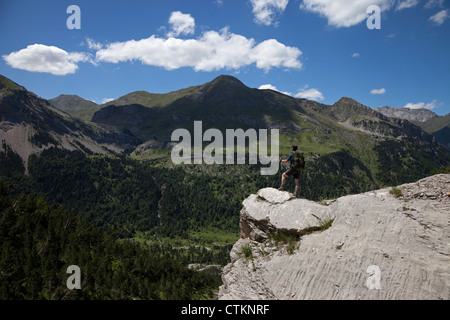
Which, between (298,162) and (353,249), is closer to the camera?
(353,249)

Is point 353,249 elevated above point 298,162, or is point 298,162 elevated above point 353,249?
point 298,162

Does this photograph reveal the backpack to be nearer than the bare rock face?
No

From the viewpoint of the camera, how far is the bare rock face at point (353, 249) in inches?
562

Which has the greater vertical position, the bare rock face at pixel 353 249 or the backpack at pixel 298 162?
the backpack at pixel 298 162

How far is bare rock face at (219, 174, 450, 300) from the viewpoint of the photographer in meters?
14.3

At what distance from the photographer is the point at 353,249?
16.1 metres

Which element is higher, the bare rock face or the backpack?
the backpack

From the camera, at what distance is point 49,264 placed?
4900 cm

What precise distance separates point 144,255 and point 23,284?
107 feet

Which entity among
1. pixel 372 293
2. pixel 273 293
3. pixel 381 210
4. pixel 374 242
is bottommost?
pixel 273 293
